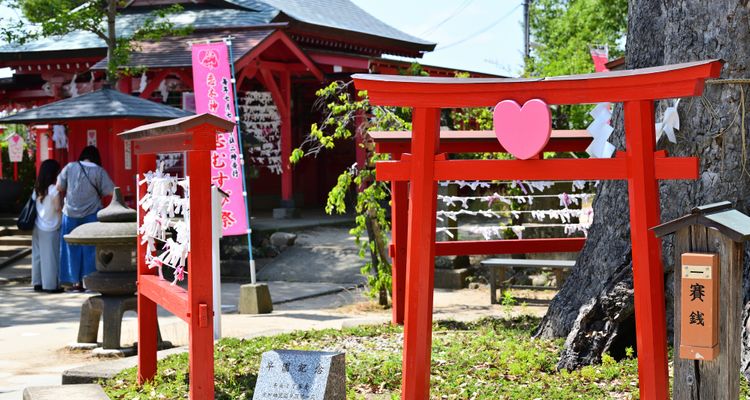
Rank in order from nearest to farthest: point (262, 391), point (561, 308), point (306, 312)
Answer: point (262, 391), point (561, 308), point (306, 312)

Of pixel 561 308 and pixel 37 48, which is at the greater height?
pixel 37 48

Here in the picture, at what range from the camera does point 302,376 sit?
4.74 meters

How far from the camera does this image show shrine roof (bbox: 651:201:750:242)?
3861 mm

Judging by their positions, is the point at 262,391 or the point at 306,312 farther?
the point at 306,312

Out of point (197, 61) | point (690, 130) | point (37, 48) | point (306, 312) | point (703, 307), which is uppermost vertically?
point (37, 48)

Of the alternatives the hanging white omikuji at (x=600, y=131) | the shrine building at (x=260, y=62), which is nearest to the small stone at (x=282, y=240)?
the shrine building at (x=260, y=62)

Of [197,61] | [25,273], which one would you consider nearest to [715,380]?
[197,61]

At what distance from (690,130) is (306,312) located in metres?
6.05

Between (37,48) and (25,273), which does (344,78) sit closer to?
(37,48)

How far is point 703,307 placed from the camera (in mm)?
3914

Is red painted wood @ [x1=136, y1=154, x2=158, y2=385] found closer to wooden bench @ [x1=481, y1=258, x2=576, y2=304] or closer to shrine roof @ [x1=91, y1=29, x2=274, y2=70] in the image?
wooden bench @ [x1=481, y1=258, x2=576, y2=304]

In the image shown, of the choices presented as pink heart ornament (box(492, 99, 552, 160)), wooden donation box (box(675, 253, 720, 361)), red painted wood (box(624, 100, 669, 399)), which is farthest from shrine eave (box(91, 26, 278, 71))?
wooden donation box (box(675, 253, 720, 361))

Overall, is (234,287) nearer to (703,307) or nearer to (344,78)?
(344,78)

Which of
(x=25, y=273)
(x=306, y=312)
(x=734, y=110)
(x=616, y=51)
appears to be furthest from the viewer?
(x=616, y=51)
